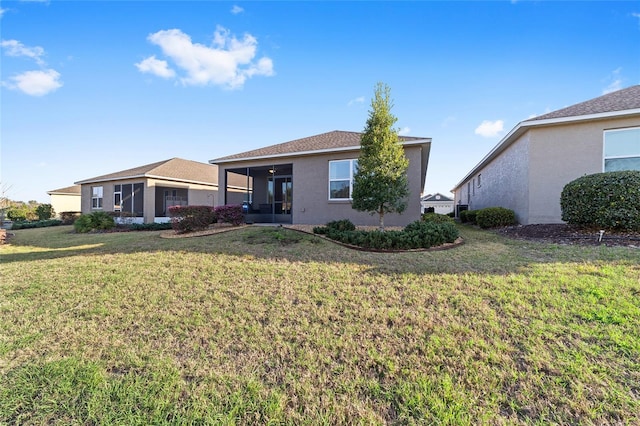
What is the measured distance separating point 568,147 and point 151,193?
21.6 m

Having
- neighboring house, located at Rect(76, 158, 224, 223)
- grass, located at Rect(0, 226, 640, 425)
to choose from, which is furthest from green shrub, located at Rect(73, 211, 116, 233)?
grass, located at Rect(0, 226, 640, 425)

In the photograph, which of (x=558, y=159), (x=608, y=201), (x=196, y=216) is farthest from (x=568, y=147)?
(x=196, y=216)

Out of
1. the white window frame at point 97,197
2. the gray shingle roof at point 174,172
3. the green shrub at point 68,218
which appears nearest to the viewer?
the gray shingle roof at point 174,172

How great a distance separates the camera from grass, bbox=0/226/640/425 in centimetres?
212

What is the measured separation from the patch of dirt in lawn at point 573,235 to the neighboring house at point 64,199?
39.5 m

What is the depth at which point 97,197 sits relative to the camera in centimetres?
2141

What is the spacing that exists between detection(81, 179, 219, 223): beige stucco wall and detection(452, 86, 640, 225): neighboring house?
1798cm

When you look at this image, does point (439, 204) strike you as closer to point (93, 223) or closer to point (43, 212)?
point (93, 223)

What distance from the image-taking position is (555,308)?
3.30 metres

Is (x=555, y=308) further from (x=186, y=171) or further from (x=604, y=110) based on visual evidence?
(x=186, y=171)

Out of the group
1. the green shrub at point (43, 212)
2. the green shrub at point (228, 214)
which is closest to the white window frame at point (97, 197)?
the green shrub at point (43, 212)

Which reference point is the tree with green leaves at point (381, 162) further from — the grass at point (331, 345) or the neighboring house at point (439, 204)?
the neighboring house at point (439, 204)

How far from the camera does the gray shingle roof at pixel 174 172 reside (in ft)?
59.5

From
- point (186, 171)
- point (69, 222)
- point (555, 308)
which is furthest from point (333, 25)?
point (69, 222)
